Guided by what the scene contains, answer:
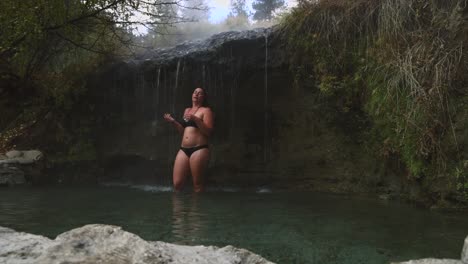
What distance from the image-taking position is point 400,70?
16.7ft

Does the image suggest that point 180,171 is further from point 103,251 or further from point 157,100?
point 103,251

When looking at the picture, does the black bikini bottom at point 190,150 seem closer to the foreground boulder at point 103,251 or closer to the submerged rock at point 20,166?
the submerged rock at point 20,166

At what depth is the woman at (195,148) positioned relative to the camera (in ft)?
21.4

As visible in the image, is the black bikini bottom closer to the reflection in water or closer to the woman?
the woman

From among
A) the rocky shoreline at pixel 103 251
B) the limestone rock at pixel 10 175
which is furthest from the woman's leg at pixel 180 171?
the rocky shoreline at pixel 103 251

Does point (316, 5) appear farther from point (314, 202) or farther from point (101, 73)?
point (101, 73)

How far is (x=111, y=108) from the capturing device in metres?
9.01

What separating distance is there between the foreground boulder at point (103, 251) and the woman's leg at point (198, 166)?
4.53 metres

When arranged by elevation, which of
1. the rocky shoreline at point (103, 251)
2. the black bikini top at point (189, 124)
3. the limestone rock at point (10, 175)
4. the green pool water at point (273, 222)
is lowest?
the green pool water at point (273, 222)

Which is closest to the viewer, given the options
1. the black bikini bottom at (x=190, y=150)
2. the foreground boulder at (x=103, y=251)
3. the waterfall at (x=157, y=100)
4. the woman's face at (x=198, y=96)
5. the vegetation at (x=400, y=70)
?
the foreground boulder at (x=103, y=251)

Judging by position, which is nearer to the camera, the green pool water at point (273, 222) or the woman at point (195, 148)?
the green pool water at point (273, 222)

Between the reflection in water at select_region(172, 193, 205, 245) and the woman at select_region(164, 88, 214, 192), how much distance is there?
64cm

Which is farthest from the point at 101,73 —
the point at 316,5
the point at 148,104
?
the point at 316,5

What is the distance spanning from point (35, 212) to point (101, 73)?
197 inches
